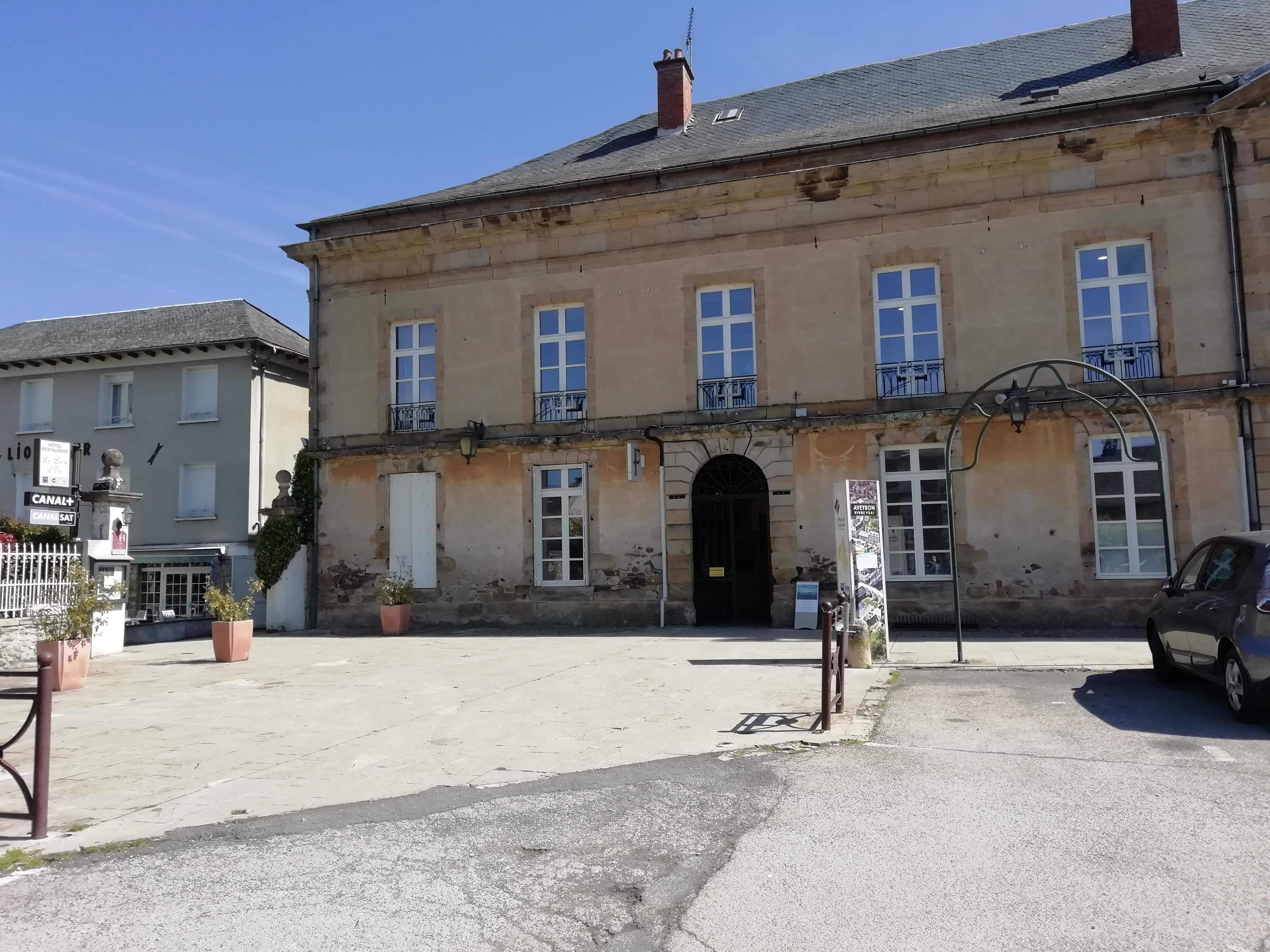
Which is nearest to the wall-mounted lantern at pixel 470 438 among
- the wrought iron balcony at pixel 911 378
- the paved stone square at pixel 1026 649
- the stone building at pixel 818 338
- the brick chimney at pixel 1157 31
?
the stone building at pixel 818 338

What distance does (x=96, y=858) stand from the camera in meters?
4.76

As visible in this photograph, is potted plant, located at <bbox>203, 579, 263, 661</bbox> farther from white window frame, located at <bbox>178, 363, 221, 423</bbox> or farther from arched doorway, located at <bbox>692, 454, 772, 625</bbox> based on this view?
white window frame, located at <bbox>178, 363, 221, 423</bbox>

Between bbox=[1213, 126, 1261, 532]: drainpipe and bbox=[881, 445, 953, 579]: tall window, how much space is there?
13.8 feet

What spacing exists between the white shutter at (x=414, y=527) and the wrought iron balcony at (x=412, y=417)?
3.05 feet

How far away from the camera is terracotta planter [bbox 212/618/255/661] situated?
13172 mm

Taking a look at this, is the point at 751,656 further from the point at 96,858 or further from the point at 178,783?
the point at 96,858

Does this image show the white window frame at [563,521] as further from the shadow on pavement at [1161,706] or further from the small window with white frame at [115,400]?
the small window with white frame at [115,400]

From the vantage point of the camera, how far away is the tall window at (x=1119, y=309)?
14930 millimetres

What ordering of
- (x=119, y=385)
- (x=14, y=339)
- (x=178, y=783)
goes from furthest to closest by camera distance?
(x=14, y=339), (x=119, y=385), (x=178, y=783)

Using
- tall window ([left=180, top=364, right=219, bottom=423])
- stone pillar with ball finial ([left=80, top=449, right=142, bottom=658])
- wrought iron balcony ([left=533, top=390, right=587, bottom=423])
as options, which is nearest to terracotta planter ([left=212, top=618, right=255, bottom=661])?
stone pillar with ball finial ([left=80, top=449, right=142, bottom=658])

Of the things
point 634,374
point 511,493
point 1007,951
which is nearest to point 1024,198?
point 634,374

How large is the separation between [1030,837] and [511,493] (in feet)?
45.6

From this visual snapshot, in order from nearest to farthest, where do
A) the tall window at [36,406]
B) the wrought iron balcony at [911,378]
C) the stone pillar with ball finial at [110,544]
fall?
the stone pillar with ball finial at [110,544] → the wrought iron balcony at [911,378] → the tall window at [36,406]

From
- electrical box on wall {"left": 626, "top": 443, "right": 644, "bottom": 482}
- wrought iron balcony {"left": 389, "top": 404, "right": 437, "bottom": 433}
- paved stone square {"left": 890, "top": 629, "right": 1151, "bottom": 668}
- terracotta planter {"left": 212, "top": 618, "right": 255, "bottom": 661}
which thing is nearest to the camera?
paved stone square {"left": 890, "top": 629, "right": 1151, "bottom": 668}
